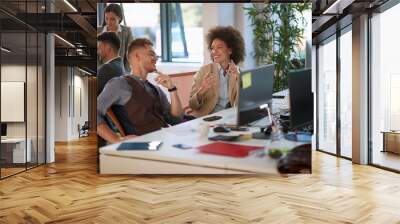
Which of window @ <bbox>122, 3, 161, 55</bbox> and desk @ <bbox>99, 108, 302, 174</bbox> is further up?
window @ <bbox>122, 3, 161, 55</bbox>

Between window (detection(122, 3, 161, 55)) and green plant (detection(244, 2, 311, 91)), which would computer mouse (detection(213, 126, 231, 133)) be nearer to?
green plant (detection(244, 2, 311, 91))

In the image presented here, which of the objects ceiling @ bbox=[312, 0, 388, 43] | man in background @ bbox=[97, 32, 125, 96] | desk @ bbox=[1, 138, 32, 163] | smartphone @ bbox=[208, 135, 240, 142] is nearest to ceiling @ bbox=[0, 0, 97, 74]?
desk @ bbox=[1, 138, 32, 163]

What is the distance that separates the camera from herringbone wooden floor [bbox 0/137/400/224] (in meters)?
3.84

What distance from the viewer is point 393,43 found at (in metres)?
6.49

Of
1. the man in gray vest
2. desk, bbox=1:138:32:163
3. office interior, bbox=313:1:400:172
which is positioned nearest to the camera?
the man in gray vest

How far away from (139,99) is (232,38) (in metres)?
0.96

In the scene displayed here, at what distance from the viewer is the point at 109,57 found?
3.45 m

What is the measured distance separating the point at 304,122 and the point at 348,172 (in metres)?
3.98

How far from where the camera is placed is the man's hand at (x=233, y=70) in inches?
134

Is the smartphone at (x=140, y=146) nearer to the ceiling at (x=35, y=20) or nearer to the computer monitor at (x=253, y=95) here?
the computer monitor at (x=253, y=95)

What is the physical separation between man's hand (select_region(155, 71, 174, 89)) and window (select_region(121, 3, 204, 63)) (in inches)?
5.9

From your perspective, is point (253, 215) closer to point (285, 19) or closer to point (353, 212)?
point (353, 212)

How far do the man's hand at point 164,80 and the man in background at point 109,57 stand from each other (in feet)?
0.98

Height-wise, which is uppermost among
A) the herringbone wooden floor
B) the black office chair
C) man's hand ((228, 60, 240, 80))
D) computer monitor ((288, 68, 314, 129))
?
man's hand ((228, 60, 240, 80))
